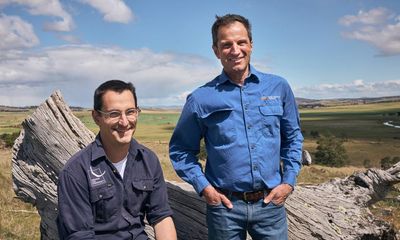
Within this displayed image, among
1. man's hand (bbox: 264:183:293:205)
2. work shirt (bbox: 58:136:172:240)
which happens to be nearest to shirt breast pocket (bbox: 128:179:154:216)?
work shirt (bbox: 58:136:172:240)

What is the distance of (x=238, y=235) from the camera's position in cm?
412

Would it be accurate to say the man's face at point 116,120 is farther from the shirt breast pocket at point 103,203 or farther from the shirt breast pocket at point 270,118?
the shirt breast pocket at point 270,118

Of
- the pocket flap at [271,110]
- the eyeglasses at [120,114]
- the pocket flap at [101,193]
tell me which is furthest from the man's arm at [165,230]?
the pocket flap at [271,110]

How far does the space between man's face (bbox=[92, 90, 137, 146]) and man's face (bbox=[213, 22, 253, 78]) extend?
1007 mm

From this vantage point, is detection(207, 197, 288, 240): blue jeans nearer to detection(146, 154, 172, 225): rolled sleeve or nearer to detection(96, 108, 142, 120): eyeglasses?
detection(146, 154, 172, 225): rolled sleeve

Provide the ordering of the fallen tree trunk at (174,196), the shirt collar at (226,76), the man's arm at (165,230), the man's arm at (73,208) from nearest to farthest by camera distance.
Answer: the man's arm at (73,208)
the man's arm at (165,230)
the shirt collar at (226,76)
the fallen tree trunk at (174,196)

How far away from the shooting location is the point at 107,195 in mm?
3695

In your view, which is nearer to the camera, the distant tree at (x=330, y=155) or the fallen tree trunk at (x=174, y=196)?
the fallen tree trunk at (x=174, y=196)

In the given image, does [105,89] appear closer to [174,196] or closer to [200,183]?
[200,183]

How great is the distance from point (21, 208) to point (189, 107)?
791 cm

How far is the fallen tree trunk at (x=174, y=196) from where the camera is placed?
554cm

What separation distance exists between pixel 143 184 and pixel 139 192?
0.28 ft

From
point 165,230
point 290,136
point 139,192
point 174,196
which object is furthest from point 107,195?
point 174,196

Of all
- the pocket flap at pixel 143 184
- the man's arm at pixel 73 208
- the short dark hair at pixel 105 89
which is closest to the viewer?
the man's arm at pixel 73 208
